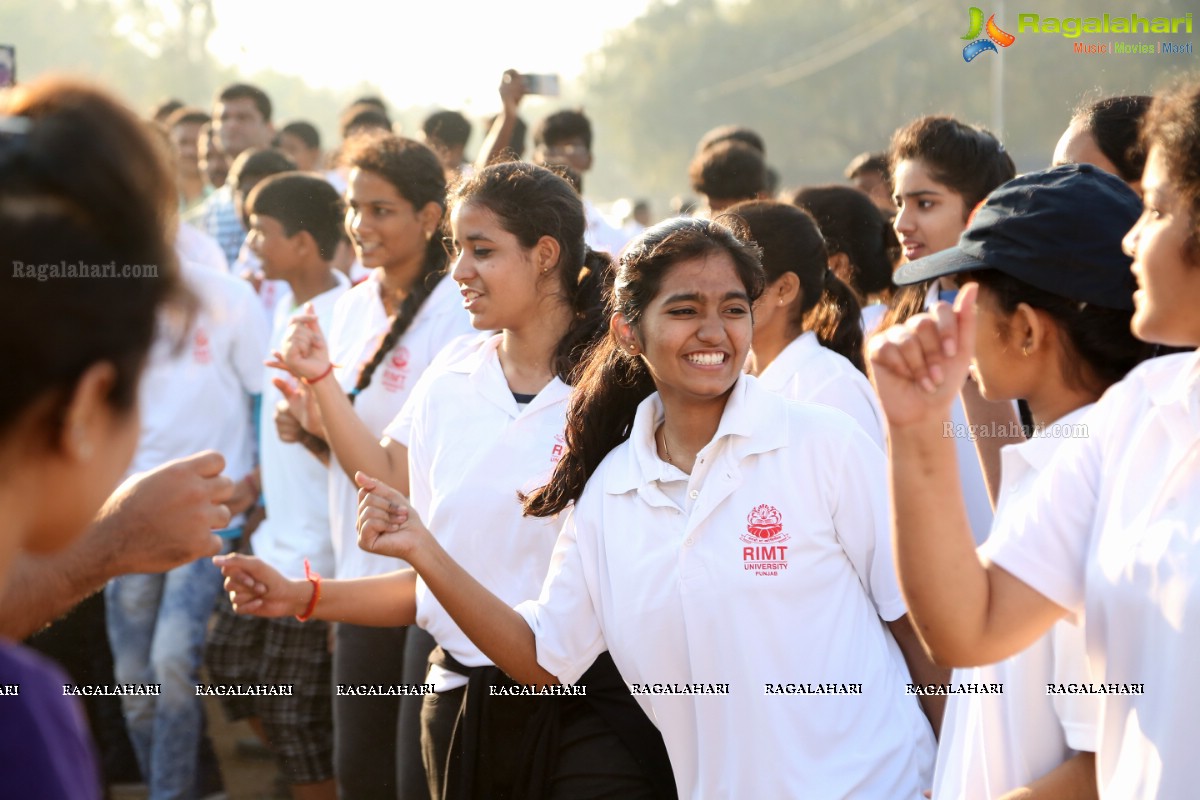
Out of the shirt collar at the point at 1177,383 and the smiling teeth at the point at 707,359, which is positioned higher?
the smiling teeth at the point at 707,359

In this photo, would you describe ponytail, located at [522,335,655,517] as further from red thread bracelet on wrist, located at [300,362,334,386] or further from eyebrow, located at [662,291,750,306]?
red thread bracelet on wrist, located at [300,362,334,386]

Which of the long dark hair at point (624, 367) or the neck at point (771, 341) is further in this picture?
the neck at point (771, 341)

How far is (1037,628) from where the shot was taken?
2088 millimetres

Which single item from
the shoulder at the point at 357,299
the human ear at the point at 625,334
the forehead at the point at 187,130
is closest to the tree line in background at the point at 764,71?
the forehead at the point at 187,130

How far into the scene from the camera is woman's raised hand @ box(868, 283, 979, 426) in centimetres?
195

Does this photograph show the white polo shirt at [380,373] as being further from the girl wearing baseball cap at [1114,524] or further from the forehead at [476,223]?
the girl wearing baseball cap at [1114,524]

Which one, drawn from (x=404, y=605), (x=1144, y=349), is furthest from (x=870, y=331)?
(x=1144, y=349)

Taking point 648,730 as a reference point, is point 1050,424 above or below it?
above

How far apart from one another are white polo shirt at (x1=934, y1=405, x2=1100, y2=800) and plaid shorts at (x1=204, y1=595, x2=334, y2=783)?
343 cm

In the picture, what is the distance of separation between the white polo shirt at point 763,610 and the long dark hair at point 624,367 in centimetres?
26

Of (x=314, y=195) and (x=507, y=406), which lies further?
(x=314, y=195)

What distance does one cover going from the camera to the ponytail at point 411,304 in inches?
191

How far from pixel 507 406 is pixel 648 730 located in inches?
39.9

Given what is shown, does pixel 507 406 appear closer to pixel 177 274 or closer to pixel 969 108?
pixel 177 274
